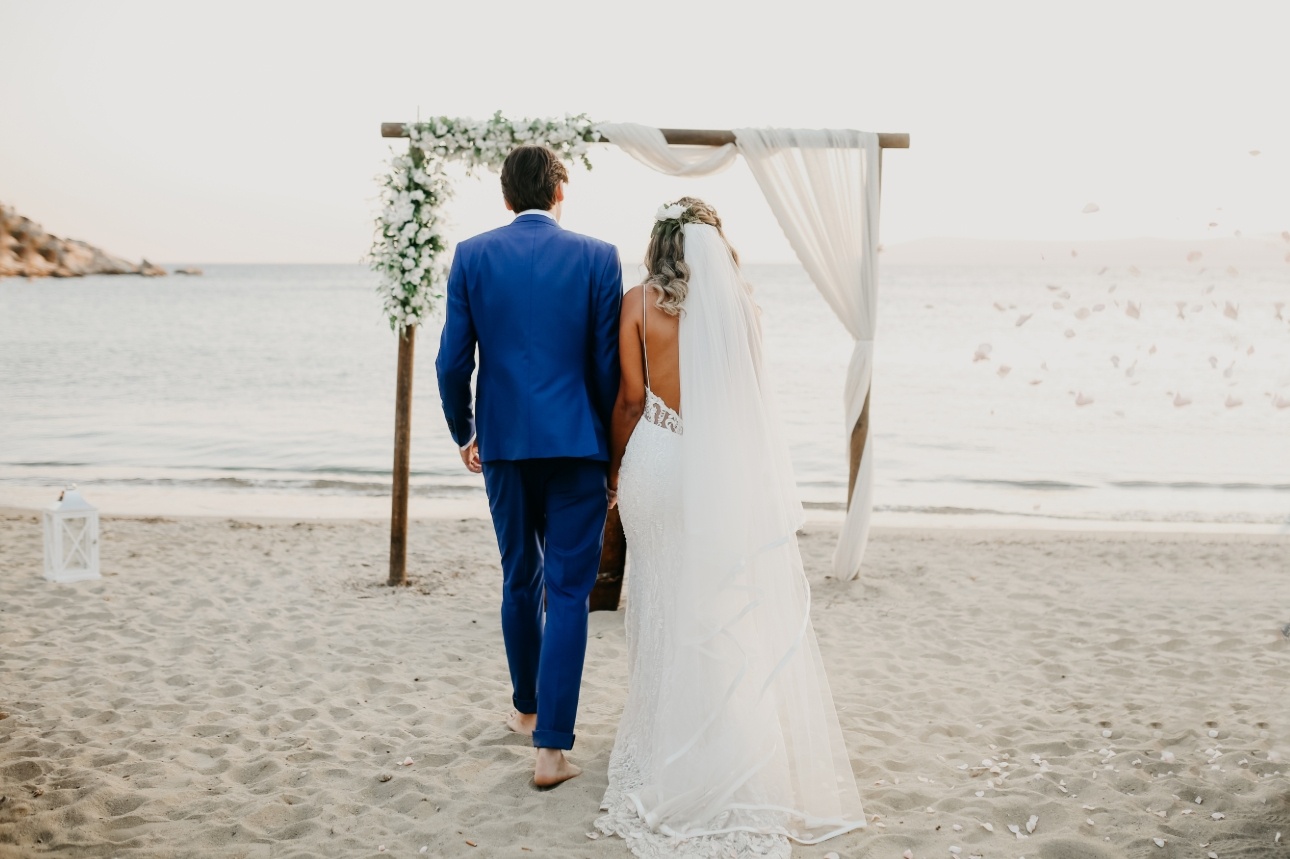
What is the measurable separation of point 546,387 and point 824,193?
10.3ft

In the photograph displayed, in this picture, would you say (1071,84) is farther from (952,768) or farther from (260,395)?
(952,768)

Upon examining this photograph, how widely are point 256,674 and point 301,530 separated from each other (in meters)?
3.41

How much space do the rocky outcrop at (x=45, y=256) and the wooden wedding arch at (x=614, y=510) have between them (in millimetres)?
56027

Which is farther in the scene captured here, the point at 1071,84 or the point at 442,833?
the point at 1071,84

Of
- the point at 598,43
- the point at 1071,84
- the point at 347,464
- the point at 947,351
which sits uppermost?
the point at 1071,84

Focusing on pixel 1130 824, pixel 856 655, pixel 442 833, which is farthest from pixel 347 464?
pixel 1130 824

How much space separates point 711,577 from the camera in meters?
2.79

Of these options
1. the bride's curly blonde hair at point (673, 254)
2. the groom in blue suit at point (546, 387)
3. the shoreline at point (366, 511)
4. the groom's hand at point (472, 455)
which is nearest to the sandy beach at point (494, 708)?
the groom in blue suit at point (546, 387)

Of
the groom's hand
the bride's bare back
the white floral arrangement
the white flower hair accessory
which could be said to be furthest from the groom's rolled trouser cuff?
the white floral arrangement

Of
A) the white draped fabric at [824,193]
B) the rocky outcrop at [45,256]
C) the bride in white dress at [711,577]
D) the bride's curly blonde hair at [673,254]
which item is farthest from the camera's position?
the rocky outcrop at [45,256]

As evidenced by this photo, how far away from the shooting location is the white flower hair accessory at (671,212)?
9.59 ft

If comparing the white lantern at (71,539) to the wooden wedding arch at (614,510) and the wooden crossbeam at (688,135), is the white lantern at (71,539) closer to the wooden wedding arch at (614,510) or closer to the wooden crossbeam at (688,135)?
the wooden wedding arch at (614,510)

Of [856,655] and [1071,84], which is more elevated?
[1071,84]

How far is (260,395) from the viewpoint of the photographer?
17781mm
